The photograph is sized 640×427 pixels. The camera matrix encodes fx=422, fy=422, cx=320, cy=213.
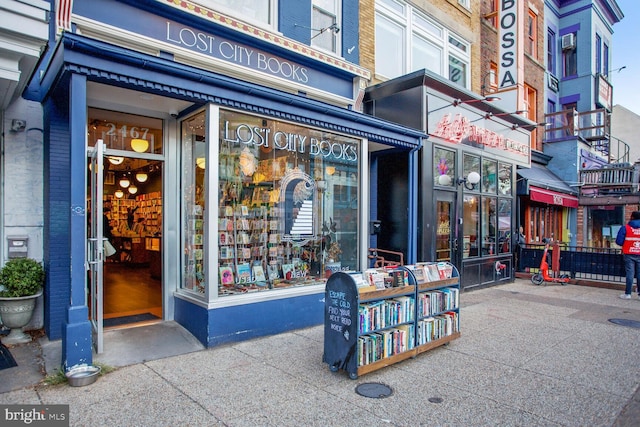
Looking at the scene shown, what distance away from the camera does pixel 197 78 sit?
5395 millimetres

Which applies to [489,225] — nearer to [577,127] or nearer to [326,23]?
[326,23]

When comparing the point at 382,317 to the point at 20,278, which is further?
the point at 20,278

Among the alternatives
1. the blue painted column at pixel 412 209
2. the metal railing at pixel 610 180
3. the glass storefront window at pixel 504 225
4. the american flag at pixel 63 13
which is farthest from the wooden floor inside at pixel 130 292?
the metal railing at pixel 610 180

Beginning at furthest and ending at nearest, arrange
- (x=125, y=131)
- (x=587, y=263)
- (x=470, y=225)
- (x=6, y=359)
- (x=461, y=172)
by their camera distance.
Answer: (x=587, y=263), (x=470, y=225), (x=461, y=172), (x=125, y=131), (x=6, y=359)

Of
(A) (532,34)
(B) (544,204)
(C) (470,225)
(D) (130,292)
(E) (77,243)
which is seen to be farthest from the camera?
(A) (532,34)

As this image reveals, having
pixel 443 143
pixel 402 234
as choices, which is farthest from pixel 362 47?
pixel 402 234

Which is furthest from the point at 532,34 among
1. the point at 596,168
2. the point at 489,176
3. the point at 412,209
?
the point at 412,209

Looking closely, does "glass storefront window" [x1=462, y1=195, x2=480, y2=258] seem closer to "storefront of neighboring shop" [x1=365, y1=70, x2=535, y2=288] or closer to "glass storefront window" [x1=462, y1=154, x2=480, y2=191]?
"storefront of neighboring shop" [x1=365, y1=70, x2=535, y2=288]

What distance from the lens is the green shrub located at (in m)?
5.24

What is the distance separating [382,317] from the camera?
4871 millimetres

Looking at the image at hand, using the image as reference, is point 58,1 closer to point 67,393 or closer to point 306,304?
point 67,393

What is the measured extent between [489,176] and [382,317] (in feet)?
26.4

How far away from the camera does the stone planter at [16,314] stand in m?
5.22

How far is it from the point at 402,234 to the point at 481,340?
3473 millimetres
